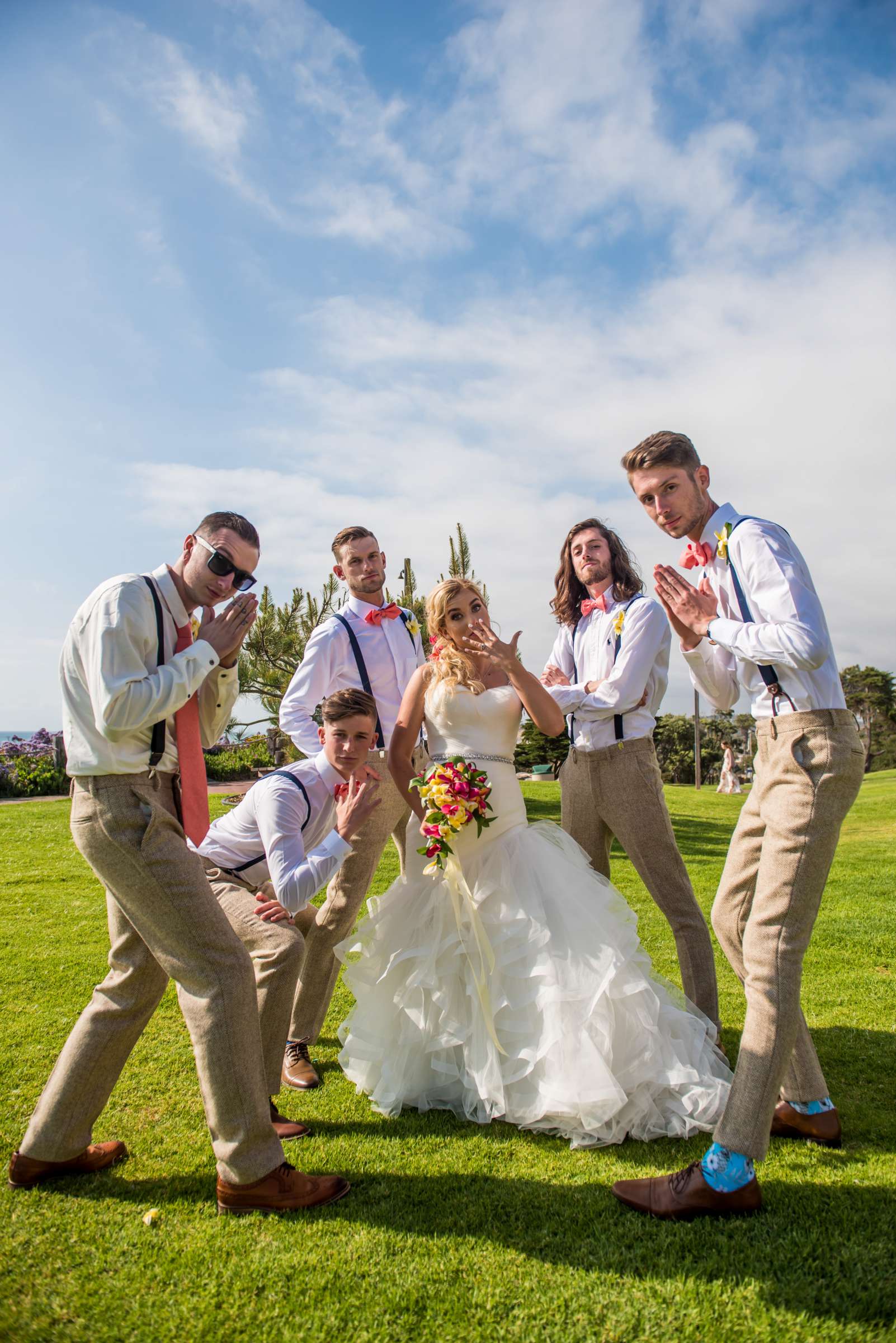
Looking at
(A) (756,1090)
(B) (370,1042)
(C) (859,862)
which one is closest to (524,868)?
(B) (370,1042)

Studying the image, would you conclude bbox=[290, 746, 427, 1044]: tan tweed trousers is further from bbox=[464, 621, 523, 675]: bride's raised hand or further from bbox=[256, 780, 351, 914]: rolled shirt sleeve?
bbox=[464, 621, 523, 675]: bride's raised hand

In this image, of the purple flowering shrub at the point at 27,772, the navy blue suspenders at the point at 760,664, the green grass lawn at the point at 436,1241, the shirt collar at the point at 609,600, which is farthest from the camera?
the purple flowering shrub at the point at 27,772

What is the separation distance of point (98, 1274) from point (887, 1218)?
8.88ft

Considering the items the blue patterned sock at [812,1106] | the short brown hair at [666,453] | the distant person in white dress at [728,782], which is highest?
the short brown hair at [666,453]

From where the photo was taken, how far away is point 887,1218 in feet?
9.45

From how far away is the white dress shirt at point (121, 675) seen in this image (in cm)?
291

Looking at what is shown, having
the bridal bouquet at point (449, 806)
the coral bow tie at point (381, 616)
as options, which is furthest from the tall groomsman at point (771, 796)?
the coral bow tie at point (381, 616)

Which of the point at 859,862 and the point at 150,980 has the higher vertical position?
the point at 150,980

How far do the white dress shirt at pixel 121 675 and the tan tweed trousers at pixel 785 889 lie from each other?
85.9 inches

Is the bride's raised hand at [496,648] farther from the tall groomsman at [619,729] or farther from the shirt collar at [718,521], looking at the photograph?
the shirt collar at [718,521]

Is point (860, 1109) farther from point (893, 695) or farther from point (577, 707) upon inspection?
point (893, 695)

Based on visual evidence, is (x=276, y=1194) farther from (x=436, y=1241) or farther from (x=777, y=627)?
(x=777, y=627)

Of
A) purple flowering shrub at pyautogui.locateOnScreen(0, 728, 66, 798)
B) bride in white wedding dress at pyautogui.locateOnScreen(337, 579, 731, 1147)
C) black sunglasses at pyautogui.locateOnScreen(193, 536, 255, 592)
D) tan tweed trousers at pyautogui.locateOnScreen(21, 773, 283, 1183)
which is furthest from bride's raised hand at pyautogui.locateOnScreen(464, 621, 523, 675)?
purple flowering shrub at pyautogui.locateOnScreen(0, 728, 66, 798)

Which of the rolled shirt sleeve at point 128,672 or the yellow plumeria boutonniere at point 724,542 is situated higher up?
the yellow plumeria boutonniere at point 724,542
